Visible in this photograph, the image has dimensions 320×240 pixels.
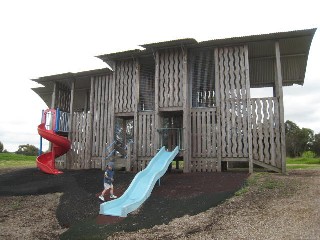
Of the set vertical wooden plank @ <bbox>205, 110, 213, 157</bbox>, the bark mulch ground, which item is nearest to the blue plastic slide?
the bark mulch ground

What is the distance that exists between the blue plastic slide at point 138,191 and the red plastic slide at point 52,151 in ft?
21.5

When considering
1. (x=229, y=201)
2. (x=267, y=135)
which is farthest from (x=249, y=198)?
(x=267, y=135)

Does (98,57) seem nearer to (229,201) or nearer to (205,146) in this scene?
(205,146)

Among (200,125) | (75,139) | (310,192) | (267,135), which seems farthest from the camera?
(75,139)

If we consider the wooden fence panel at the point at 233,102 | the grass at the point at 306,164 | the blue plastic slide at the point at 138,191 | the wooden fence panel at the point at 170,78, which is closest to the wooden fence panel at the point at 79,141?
the wooden fence panel at the point at 170,78

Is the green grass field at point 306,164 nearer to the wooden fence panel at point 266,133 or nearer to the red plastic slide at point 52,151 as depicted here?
the wooden fence panel at point 266,133

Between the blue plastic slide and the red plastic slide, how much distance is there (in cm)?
656

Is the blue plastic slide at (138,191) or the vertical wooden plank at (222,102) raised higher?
the vertical wooden plank at (222,102)

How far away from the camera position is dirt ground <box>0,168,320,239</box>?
7551 mm

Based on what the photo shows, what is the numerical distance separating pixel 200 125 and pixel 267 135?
3330 millimetres

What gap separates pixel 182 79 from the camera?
1608 cm

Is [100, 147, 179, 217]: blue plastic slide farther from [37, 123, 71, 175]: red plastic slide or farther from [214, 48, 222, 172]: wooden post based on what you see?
[37, 123, 71, 175]: red plastic slide

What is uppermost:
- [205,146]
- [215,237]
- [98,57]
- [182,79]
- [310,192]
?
[98,57]

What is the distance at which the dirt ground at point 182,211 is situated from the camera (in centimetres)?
755
